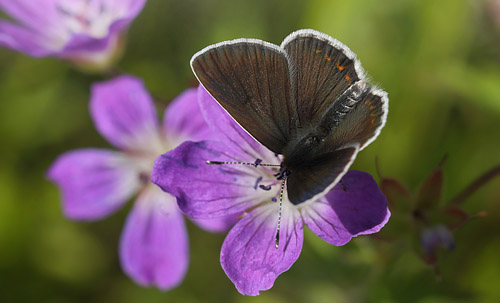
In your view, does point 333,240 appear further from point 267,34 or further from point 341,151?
point 267,34

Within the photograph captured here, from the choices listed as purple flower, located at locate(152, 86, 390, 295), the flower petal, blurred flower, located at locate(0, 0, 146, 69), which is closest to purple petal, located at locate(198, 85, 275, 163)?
purple flower, located at locate(152, 86, 390, 295)

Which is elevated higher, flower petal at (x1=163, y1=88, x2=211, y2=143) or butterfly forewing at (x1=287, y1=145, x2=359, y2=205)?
butterfly forewing at (x1=287, y1=145, x2=359, y2=205)

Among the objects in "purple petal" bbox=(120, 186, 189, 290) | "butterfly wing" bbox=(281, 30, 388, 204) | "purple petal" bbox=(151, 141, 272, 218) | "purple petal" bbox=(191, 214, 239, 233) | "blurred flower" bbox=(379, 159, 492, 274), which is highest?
"butterfly wing" bbox=(281, 30, 388, 204)

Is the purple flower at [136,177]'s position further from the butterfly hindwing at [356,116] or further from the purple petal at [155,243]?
the butterfly hindwing at [356,116]

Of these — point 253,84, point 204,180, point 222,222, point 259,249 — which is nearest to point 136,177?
point 222,222

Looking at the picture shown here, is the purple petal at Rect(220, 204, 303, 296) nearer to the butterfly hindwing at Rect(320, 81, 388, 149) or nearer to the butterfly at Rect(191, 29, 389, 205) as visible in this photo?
the butterfly at Rect(191, 29, 389, 205)

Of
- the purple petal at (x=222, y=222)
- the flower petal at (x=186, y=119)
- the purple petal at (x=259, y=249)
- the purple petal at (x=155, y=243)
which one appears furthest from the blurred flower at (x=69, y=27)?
the purple petal at (x=259, y=249)
